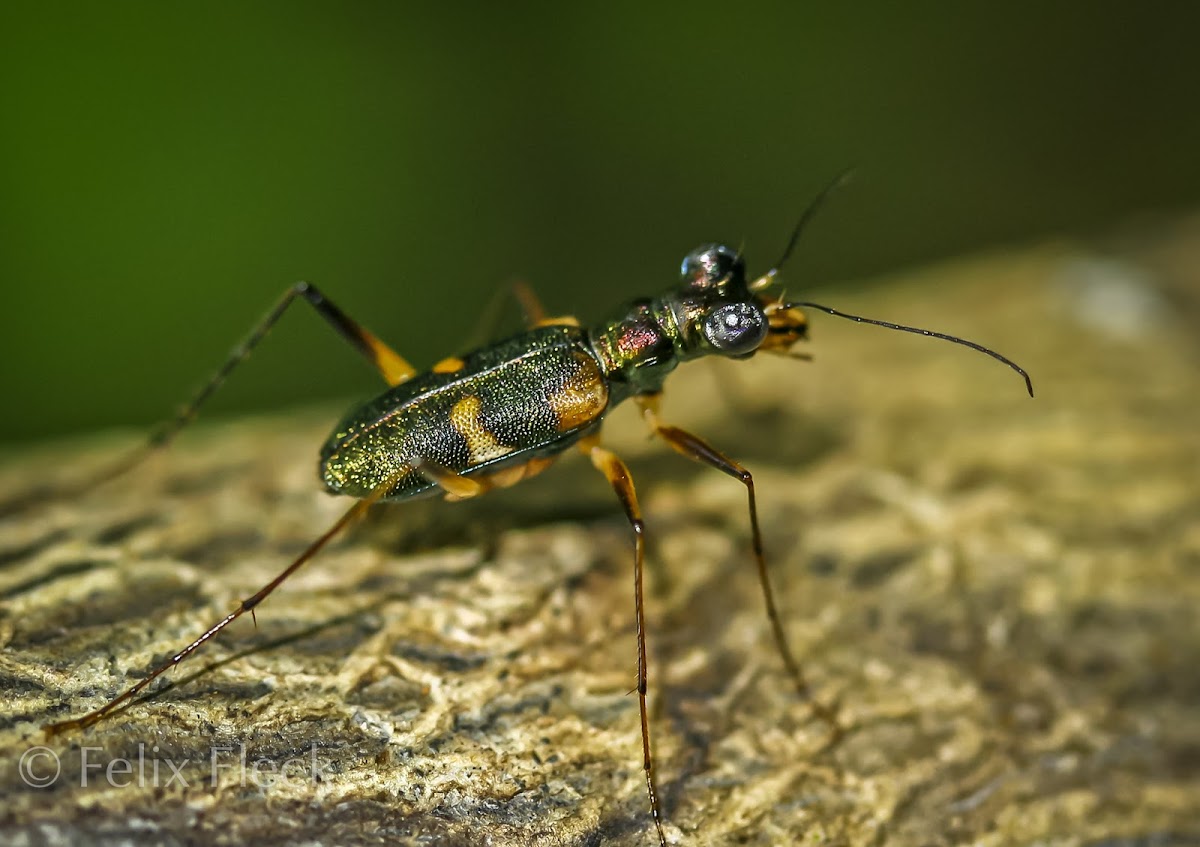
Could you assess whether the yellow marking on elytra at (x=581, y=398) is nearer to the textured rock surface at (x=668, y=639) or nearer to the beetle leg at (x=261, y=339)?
the textured rock surface at (x=668, y=639)

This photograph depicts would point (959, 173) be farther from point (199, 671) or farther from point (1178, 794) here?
point (199, 671)

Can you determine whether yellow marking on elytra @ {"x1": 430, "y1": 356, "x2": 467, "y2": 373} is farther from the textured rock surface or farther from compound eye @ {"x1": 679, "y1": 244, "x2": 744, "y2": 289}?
compound eye @ {"x1": 679, "y1": 244, "x2": 744, "y2": 289}

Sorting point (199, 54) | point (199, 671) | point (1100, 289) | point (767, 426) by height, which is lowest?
point (199, 671)

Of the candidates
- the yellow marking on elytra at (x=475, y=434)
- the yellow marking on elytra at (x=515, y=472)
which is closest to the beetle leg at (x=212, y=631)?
the yellow marking on elytra at (x=475, y=434)

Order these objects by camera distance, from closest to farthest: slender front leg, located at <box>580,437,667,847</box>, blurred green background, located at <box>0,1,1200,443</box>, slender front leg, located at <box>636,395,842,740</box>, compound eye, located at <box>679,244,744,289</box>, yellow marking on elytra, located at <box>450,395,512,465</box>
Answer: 1. slender front leg, located at <box>580,437,667,847</box>
2. slender front leg, located at <box>636,395,842,740</box>
3. yellow marking on elytra, located at <box>450,395,512,465</box>
4. compound eye, located at <box>679,244,744,289</box>
5. blurred green background, located at <box>0,1,1200,443</box>

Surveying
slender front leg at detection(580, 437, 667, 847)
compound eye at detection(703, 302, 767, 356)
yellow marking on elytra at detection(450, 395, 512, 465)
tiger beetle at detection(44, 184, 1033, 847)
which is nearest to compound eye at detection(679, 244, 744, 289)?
tiger beetle at detection(44, 184, 1033, 847)

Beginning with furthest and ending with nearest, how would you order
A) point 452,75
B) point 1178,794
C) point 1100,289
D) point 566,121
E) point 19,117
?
point 566,121, point 452,75, point 1100,289, point 19,117, point 1178,794

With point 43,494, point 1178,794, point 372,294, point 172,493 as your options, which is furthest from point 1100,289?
point 43,494
